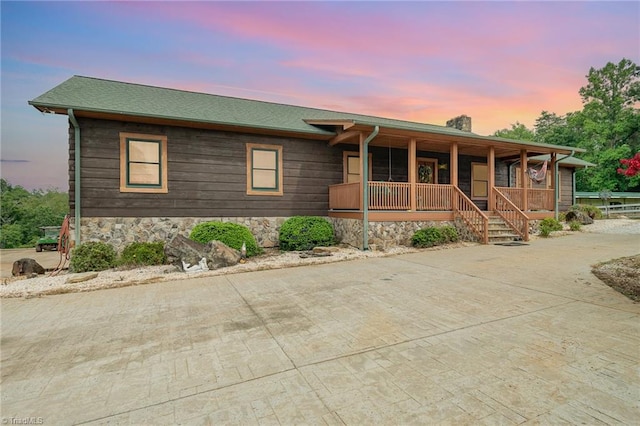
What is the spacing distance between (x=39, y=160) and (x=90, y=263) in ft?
66.5

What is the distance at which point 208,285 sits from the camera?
19.7 ft

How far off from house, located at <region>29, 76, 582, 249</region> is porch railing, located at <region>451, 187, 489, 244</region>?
0.12ft

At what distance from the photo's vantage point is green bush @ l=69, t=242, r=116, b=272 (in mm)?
7594

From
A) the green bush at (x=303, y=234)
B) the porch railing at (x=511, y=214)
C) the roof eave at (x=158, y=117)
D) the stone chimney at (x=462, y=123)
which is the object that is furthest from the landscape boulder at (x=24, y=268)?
the stone chimney at (x=462, y=123)

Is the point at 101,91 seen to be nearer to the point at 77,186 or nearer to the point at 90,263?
the point at 77,186

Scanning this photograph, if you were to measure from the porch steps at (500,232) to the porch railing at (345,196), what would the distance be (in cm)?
499

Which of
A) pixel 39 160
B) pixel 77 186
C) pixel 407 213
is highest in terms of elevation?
pixel 39 160

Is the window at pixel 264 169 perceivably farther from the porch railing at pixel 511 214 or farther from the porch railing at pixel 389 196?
the porch railing at pixel 511 214

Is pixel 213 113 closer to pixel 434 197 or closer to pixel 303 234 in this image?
pixel 303 234

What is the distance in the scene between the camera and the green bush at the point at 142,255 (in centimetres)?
814

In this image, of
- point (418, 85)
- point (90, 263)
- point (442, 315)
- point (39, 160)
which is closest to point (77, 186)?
point (90, 263)

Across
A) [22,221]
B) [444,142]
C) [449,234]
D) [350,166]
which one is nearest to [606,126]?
[444,142]

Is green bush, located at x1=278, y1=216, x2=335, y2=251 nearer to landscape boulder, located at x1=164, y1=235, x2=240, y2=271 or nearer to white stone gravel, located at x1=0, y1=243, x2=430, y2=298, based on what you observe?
white stone gravel, located at x1=0, y1=243, x2=430, y2=298

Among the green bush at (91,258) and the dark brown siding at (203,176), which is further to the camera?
the dark brown siding at (203,176)
